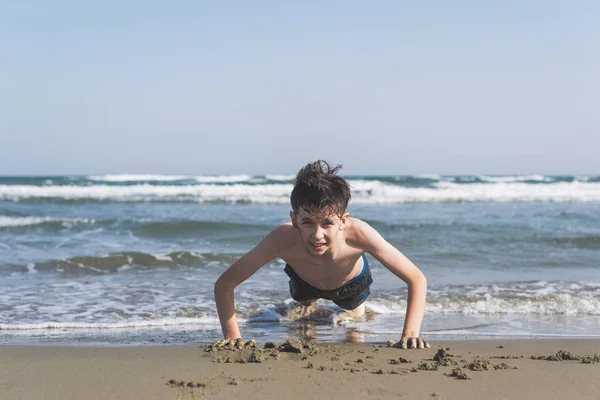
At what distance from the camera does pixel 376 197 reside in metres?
25.0

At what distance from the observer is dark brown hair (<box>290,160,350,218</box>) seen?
387cm

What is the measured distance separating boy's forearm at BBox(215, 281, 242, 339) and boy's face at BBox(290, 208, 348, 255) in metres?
0.63

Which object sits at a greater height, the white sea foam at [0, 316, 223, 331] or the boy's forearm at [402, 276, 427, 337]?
the boy's forearm at [402, 276, 427, 337]

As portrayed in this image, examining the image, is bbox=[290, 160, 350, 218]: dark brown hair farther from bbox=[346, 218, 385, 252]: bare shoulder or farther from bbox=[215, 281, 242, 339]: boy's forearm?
bbox=[215, 281, 242, 339]: boy's forearm

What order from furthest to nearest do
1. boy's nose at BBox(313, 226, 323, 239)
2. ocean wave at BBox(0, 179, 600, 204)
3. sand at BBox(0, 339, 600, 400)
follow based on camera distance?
→ 1. ocean wave at BBox(0, 179, 600, 204)
2. boy's nose at BBox(313, 226, 323, 239)
3. sand at BBox(0, 339, 600, 400)

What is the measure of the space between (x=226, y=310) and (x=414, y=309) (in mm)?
1267

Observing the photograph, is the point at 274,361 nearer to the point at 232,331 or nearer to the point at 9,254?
the point at 232,331

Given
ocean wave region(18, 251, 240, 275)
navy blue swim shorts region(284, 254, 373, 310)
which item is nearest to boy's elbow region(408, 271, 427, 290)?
navy blue swim shorts region(284, 254, 373, 310)

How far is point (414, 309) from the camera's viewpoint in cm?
427

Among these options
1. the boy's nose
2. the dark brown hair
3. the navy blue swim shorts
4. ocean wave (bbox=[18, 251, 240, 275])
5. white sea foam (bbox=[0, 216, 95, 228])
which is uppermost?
the dark brown hair

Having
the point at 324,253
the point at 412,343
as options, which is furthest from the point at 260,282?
the point at 412,343

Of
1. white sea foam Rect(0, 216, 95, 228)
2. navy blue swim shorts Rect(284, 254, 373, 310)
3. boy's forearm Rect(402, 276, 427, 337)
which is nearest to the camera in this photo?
boy's forearm Rect(402, 276, 427, 337)

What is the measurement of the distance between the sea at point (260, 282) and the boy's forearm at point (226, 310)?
1.64ft

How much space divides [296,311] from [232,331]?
160 cm
